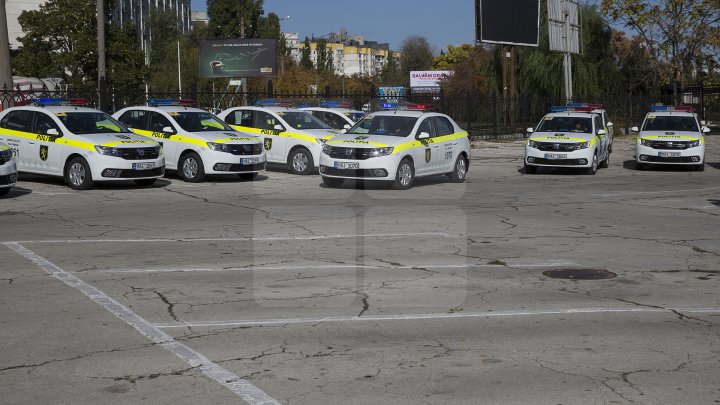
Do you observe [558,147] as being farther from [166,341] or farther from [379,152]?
[166,341]

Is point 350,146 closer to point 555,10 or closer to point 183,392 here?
point 183,392

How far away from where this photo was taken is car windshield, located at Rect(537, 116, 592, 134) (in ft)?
83.9

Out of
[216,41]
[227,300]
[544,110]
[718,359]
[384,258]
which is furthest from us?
[216,41]

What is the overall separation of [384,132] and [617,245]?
850 centimetres

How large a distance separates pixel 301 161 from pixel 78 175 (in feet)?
19.1

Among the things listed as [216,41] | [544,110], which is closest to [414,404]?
[544,110]

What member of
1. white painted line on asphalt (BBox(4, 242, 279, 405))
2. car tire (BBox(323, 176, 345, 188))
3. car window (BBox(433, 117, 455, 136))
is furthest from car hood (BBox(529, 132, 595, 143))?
white painted line on asphalt (BBox(4, 242, 279, 405))

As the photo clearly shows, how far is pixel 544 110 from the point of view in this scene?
4534 cm

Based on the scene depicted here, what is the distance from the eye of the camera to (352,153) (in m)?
19.6

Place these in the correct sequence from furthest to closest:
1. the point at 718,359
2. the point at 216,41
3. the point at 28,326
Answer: the point at 216,41
the point at 28,326
the point at 718,359

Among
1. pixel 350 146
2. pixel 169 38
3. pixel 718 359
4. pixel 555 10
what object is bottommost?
pixel 718 359

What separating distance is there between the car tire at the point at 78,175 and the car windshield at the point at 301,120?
5786 mm

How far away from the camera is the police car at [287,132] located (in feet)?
76.6

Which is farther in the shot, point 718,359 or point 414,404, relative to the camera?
point 718,359
